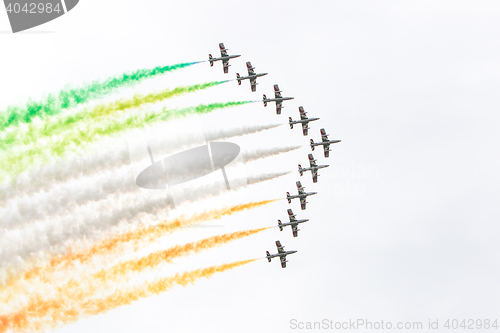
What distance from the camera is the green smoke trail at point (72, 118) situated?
66.1 meters

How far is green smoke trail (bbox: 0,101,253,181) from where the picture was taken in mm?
65500

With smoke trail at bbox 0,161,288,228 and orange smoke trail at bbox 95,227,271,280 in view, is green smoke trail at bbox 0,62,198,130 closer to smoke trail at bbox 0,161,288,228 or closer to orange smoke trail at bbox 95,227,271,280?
smoke trail at bbox 0,161,288,228

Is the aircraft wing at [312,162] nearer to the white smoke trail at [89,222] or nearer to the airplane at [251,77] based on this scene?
the airplane at [251,77]

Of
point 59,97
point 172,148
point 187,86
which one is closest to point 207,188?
point 172,148

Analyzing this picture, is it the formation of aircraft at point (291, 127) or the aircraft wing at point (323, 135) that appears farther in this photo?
the aircraft wing at point (323, 135)

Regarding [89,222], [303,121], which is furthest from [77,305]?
[303,121]

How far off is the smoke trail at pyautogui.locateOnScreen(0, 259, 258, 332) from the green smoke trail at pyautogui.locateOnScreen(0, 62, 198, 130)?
17.1 meters

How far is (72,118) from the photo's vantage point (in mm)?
69312

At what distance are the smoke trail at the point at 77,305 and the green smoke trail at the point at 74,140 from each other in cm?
1242

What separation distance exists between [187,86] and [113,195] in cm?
1482

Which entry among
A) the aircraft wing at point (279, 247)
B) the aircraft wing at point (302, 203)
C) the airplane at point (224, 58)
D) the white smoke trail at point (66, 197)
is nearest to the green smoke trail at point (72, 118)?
the airplane at point (224, 58)

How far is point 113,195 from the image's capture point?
225 feet

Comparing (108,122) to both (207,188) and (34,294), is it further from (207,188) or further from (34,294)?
(34,294)

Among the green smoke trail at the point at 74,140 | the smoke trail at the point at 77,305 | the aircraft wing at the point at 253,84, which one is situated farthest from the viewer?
the aircraft wing at the point at 253,84
